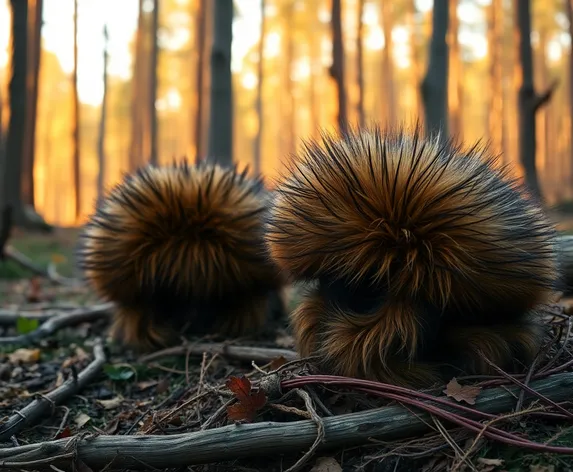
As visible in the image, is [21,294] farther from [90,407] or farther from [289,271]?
[289,271]

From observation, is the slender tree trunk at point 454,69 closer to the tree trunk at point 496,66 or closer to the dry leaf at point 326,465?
the tree trunk at point 496,66

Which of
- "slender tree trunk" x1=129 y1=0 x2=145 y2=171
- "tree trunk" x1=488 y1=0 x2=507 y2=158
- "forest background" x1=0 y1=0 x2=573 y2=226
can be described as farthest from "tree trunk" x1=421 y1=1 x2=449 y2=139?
"tree trunk" x1=488 y1=0 x2=507 y2=158

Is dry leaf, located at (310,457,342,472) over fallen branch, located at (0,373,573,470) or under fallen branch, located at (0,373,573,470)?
under

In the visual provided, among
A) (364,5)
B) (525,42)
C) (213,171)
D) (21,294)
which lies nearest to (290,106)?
(364,5)

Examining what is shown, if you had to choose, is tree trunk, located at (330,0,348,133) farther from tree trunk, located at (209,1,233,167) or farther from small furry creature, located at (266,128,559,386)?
small furry creature, located at (266,128,559,386)

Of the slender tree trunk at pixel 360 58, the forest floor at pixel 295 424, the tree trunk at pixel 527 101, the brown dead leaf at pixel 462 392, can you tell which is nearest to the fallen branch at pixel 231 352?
the forest floor at pixel 295 424

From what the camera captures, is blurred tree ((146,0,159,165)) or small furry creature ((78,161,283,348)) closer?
small furry creature ((78,161,283,348))
